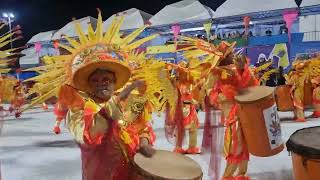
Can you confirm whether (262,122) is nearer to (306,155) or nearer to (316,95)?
(306,155)

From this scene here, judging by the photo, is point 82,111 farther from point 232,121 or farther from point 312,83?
point 312,83

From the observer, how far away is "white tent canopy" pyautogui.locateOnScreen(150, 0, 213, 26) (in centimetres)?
1597

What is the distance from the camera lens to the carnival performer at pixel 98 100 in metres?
2.10

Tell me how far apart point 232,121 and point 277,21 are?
10.7m

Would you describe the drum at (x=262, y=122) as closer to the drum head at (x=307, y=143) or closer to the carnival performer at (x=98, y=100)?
the drum head at (x=307, y=143)

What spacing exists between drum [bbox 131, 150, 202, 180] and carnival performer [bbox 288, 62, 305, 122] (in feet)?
23.2

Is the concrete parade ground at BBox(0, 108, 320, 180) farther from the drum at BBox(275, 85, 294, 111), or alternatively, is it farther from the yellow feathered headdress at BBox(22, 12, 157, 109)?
the yellow feathered headdress at BBox(22, 12, 157, 109)

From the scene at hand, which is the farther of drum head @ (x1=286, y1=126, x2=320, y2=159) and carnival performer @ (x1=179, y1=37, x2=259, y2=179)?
carnival performer @ (x1=179, y1=37, x2=259, y2=179)

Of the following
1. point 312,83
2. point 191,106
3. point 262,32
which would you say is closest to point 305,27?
point 262,32

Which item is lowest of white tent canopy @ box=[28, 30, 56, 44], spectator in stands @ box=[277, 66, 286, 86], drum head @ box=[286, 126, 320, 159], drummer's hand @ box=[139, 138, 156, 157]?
spectator in stands @ box=[277, 66, 286, 86]

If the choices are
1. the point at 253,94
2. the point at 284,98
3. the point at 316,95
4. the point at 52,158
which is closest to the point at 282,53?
the point at 284,98

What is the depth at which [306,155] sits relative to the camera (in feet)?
9.05

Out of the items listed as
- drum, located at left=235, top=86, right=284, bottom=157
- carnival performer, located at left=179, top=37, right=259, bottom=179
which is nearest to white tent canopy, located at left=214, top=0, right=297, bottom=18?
carnival performer, located at left=179, top=37, right=259, bottom=179

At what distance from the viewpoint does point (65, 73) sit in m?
2.53
